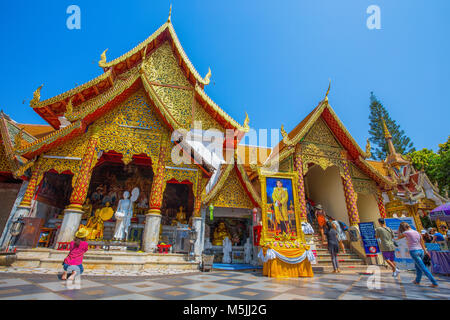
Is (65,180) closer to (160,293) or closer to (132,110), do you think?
(132,110)

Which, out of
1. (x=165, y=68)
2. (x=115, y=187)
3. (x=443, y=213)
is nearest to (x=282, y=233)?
(x=115, y=187)

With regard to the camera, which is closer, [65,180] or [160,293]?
[160,293]

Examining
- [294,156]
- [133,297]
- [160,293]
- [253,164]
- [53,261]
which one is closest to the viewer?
[133,297]

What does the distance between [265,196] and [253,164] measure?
1659 mm

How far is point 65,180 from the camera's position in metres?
8.94

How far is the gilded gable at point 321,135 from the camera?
10.1 metres

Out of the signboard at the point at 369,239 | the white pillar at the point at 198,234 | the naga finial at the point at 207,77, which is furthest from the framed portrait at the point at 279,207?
the naga finial at the point at 207,77

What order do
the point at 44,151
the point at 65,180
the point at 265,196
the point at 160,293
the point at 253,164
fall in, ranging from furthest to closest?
the point at 65,180, the point at 253,164, the point at 44,151, the point at 265,196, the point at 160,293

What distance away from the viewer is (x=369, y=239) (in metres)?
7.61

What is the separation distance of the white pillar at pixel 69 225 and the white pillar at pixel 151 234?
1994 millimetres

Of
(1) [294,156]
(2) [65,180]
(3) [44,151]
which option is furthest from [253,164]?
(2) [65,180]

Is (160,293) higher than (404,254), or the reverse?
(404,254)

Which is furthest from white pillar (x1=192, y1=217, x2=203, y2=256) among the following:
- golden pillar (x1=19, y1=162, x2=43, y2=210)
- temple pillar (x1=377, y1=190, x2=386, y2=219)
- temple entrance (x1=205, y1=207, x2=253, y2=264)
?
temple pillar (x1=377, y1=190, x2=386, y2=219)

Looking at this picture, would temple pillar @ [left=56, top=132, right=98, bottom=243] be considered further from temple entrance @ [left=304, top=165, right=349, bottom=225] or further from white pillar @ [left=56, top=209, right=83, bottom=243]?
temple entrance @ [left=304, top=165, right=349, bottom=225]
